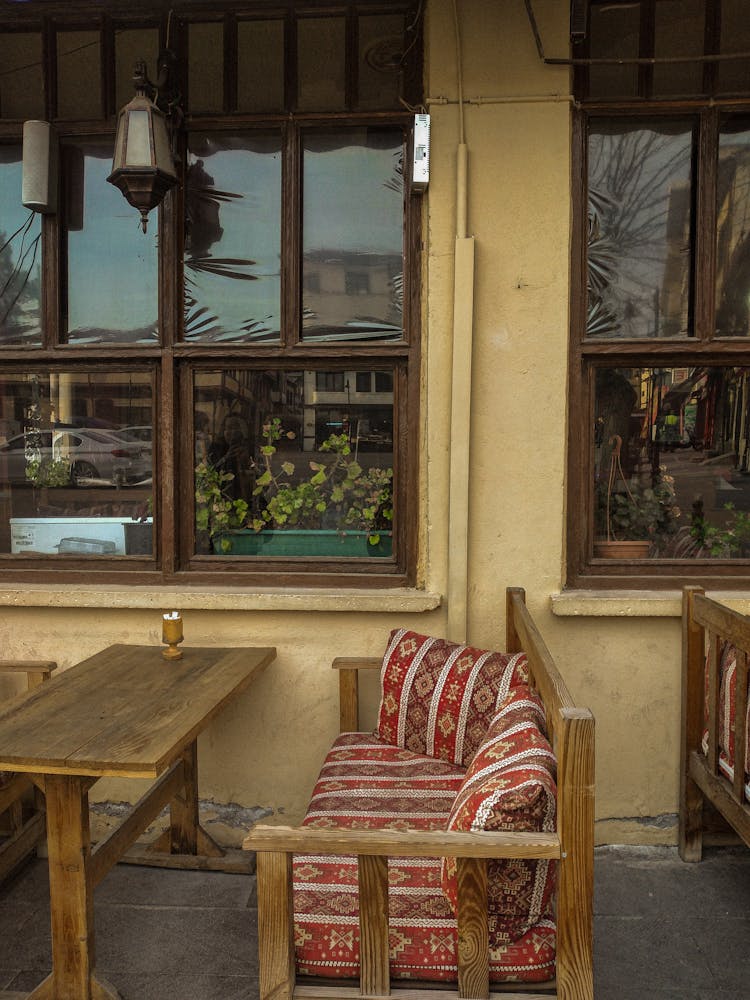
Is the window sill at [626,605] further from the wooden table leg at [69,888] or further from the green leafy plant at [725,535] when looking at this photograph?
the wooden table leg at [69,888]

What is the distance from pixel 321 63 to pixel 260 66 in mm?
255

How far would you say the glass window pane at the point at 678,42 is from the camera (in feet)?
11.0

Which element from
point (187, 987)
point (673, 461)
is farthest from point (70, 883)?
point (673, 461)

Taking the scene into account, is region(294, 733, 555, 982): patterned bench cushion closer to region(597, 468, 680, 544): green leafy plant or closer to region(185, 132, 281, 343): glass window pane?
region(597, 468, 680, 544): green leafy plant

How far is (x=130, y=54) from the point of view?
3520mm

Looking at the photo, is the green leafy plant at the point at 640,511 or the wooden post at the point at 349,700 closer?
the wooden post at the point at 349,700

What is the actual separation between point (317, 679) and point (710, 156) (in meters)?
2.67

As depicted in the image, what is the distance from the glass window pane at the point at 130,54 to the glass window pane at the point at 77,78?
88 mm

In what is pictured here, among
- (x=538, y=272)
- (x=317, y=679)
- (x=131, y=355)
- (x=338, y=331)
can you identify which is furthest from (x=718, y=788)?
(x=131, y=355)

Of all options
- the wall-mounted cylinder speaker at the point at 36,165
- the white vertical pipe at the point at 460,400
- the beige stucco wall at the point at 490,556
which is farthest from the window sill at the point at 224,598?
the wall-mounted cylinder speaker at the point at 36,165

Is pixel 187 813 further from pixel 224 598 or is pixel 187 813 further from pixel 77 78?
pixel 77 78

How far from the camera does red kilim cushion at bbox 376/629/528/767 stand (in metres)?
2.91

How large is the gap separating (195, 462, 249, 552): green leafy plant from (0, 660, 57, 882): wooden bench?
87 cm

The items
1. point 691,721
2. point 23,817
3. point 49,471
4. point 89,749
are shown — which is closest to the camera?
point 89,749
